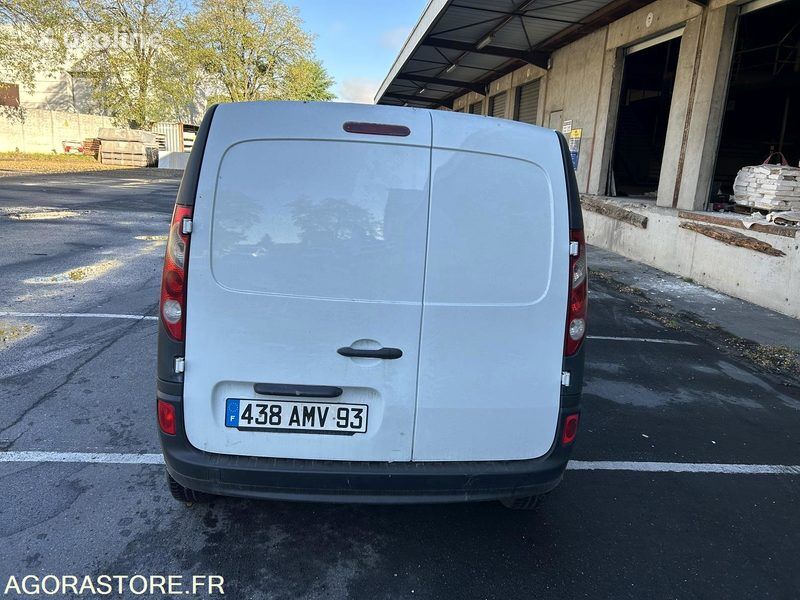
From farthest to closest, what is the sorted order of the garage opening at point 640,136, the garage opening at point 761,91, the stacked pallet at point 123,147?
the stacked pallet at point 123,147 < the garage opening at point 640,136 < the garage opening at point 761,91

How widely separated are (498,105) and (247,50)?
23.9m

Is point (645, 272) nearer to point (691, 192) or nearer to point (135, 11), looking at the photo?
point (691, 192)

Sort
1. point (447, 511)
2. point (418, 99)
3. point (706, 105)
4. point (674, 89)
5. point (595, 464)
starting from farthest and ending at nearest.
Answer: point (418, 99), point (674, 89), point (706, 105), point (595, 464), point (447, 511)

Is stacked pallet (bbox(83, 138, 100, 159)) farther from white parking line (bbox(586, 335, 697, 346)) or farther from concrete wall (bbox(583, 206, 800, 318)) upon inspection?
white parking line (bbox(586, 335, 697, 346))

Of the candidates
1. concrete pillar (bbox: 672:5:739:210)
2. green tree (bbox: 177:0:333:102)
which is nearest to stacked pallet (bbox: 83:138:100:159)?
green tree (bbox: 177:0:333:102)

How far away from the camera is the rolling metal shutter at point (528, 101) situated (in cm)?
1883

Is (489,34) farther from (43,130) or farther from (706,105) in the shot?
(43,130)

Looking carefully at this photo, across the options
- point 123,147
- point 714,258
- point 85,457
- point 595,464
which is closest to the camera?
point 85,457

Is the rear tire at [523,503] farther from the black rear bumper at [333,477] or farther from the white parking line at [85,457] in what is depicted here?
the white parking line at [85,457]

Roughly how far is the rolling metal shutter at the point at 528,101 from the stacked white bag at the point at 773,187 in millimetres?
10428

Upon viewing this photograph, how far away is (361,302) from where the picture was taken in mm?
2273

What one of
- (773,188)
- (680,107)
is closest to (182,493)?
(773,188)

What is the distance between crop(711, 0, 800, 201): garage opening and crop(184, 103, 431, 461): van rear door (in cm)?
1024

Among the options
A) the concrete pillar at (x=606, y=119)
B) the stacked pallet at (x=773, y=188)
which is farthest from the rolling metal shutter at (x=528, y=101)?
the stacked pallet at (x=773, y=188)
